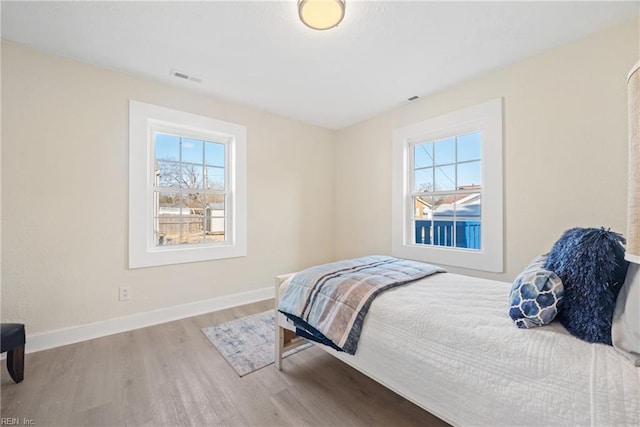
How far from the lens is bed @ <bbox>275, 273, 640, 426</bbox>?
0.78 m

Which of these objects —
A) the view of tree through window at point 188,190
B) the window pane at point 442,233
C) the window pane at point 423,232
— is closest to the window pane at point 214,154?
the view of tree through window at point 188,190

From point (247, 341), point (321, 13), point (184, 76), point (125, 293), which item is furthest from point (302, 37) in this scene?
point (125, 293)

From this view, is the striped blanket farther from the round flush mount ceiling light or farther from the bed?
the round flush mount ceiling light

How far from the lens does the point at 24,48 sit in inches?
80.0

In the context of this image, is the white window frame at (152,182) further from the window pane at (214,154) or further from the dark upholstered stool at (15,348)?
the dark upholstered stool at (15,348)

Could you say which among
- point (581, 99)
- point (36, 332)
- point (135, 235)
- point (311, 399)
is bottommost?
point (311, 399)

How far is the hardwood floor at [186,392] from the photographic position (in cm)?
140

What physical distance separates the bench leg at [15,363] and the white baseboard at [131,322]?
0.49 metres

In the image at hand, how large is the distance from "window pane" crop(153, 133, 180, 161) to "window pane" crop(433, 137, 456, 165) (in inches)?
115

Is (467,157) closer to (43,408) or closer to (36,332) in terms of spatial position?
(43,408)

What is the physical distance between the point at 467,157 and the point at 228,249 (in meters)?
2.84

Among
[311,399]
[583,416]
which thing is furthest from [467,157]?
[311,399]

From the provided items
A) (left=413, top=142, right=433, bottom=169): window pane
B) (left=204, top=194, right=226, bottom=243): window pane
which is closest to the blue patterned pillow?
(left=413, top=142, right=433, bottom=169): window pane

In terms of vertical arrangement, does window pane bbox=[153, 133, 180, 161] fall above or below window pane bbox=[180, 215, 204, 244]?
above
